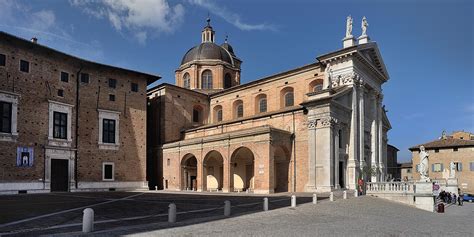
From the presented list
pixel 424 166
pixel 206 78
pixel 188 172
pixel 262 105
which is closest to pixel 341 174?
pixel 424 166

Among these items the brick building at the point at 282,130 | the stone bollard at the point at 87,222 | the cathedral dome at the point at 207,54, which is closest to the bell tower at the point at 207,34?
the cathedral dome at the point at 207,54

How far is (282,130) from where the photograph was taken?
92.1 ft

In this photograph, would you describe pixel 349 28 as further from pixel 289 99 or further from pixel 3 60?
pixel 3 60

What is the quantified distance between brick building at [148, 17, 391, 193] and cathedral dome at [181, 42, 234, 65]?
5.15 meters

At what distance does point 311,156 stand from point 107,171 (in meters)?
15.7

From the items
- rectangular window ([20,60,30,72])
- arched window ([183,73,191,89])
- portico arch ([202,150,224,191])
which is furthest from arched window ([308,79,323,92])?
rectangular window ([20,60,30,72])

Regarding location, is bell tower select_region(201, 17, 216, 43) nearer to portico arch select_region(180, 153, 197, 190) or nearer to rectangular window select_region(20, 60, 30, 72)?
portico arch select_region(180, 153, 197, 190)

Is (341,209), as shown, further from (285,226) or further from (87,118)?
(87,118)

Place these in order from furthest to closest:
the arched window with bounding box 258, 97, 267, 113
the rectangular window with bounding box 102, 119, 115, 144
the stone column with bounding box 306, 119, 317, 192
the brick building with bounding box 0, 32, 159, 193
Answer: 1. the arched window with bounding box 258, 97, 267, 113
2. the rectangular window with bounding box 102, 119, 115, 144
3. the stone column with bounding box 306, 119, 317, 192
4. the brick building with bounding box 0, 32, 159, 193

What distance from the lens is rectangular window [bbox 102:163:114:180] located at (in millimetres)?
29014

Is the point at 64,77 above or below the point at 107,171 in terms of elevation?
above

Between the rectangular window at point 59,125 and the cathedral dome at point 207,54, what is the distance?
20534mm

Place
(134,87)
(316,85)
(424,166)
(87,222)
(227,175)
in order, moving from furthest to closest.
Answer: (316,85)
(134,87)
(227,175)
(424,166)
(87,222)

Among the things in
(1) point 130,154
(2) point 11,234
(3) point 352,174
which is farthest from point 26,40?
(3) point 352,174
